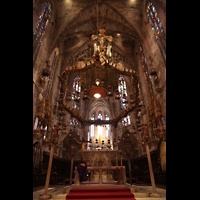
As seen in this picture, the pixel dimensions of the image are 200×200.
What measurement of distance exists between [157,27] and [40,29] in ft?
34.1

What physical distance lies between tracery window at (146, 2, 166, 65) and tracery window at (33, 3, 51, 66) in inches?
398

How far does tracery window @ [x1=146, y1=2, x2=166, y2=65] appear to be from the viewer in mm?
11578

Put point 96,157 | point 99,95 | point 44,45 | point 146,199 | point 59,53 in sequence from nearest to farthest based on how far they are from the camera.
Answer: point 146,199 → point 99,95 → point 44,45 → point 59,53 → point 96,157

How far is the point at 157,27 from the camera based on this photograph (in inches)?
506

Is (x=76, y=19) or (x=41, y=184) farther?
(x=76, y=19)

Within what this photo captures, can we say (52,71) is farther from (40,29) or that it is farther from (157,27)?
(157,27)

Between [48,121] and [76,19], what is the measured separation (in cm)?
1196

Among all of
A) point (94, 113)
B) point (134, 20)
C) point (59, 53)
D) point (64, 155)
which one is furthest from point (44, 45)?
point (94, 113)

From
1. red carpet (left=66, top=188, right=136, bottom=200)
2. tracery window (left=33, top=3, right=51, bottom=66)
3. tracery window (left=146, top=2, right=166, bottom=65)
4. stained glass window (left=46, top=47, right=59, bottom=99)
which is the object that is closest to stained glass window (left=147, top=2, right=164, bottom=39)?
tracery window (left=146, top=2, right=166, bottom=65)

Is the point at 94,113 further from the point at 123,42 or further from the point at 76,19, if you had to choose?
the point at 76,19

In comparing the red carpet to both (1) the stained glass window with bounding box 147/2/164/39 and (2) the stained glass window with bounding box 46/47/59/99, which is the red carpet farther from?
(1) the stained glass window with bounding box 147/2/164/39

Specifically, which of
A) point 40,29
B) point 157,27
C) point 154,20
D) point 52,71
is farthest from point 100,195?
point 154,20

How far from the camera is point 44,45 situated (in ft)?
44.1

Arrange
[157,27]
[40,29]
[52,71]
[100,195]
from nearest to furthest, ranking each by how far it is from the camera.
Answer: [100,195]
[40,29]
[157,27]
[52,71]
